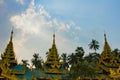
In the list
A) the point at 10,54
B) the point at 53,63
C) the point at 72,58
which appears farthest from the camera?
the point at 72,58

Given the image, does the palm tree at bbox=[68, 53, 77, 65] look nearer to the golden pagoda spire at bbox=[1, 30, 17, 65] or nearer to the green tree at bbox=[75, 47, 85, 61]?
the green tree at bbox=[75, 47, 85, 61]

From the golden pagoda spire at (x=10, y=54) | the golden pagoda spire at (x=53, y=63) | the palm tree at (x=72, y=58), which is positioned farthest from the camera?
the palm tree at (x=72, y=58)

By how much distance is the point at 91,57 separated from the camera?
64438 mm

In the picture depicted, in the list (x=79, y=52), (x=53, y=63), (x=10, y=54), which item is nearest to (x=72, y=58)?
(x=79, y=52)

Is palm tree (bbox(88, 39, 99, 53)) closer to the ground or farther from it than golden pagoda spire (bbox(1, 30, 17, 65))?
farther from it

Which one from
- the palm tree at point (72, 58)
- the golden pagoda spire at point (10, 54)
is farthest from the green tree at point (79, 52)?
the golden pagoda spire at point (10, 54)

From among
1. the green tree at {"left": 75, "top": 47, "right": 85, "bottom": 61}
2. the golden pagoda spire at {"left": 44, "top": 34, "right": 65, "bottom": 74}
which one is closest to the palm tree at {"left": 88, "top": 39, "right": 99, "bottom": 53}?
the green tree at {"left": 75, "top": 47, "right": 85, "bottom": 61}

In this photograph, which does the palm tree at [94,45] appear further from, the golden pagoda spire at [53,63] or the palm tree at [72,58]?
the golden pagoda spire at [53,63]

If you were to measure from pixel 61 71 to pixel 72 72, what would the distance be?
21.4ft

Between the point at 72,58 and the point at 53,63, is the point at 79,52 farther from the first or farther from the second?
the point at 53,63

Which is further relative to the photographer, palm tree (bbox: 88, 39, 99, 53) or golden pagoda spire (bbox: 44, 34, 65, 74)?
palm tree (bbox: 88, 39, 99, 53)

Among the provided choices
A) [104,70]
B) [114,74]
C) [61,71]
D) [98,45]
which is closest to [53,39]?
[61,71]

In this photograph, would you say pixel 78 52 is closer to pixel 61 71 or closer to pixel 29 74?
pixel 61 71

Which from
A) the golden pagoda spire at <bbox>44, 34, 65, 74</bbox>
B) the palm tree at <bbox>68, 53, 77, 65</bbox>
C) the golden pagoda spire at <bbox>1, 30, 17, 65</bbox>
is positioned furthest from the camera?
the palm tree at <bbox>68, 53, 77, 65</bbox>
